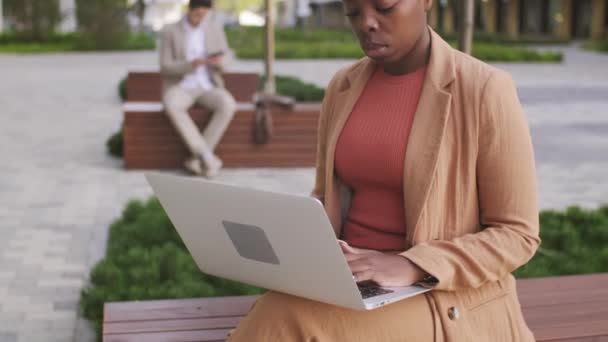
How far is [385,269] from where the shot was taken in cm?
221

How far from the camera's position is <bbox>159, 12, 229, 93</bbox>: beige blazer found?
29.5 feet

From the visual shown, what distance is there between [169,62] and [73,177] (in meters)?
1.34

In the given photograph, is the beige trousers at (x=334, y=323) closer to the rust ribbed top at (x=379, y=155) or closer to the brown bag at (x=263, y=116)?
the rust ribbed top at (x=379, y=155)

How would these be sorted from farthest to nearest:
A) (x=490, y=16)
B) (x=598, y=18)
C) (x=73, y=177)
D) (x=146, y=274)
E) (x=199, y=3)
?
1. (x=490, y=16)
2. (x=598, y=18)
3. (x=199, y=3)
4. (x=73, y=177)
5. (x=146, y=274)

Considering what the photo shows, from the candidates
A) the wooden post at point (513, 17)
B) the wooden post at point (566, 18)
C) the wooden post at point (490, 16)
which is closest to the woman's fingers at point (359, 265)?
the wooden post at point (566, 18)

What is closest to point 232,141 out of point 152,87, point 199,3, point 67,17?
point 199,3

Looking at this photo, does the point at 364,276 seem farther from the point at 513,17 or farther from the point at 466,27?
the point at 513,17

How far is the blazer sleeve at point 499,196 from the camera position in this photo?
2.28m

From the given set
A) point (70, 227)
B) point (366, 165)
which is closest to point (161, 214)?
point (70, 227)

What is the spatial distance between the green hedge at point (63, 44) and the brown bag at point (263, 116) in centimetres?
2188

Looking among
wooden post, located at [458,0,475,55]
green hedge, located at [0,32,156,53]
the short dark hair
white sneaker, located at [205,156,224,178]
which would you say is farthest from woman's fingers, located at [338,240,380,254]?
green hedge, located at [0,32,156,53]

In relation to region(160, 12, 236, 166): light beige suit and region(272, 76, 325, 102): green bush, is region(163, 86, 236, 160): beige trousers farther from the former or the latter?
region(272, 76, 325, 102): green bush

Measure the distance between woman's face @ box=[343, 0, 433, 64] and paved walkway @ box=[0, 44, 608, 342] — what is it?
267 centimetres

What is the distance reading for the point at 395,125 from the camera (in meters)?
2.42
